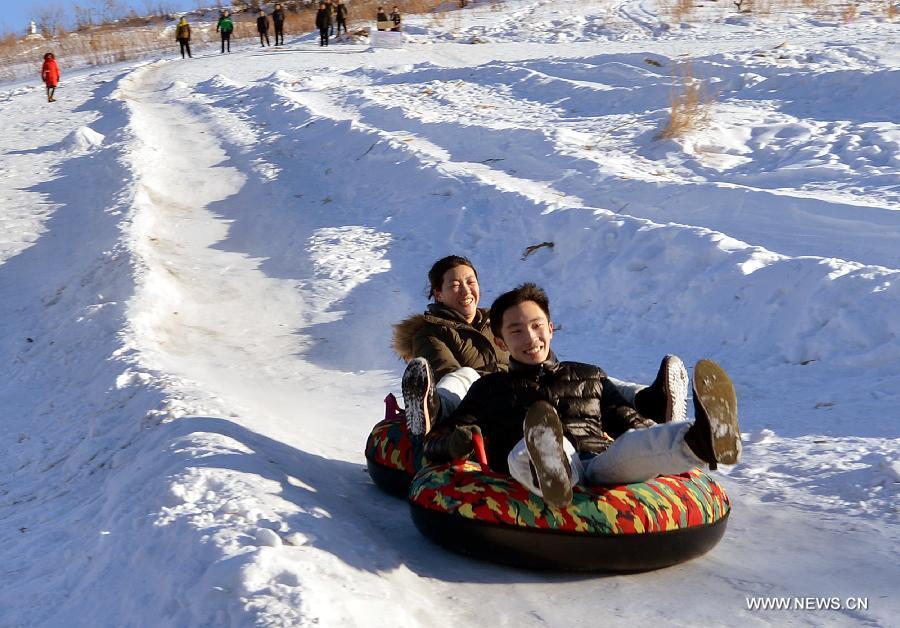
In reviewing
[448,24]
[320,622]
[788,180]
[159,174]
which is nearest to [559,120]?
[788,180]

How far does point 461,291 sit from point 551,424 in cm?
173

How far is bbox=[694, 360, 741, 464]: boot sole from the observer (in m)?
3.31

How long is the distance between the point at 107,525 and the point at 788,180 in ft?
24.4

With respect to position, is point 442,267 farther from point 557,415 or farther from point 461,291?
point 557,415

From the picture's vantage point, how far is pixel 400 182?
456 inches

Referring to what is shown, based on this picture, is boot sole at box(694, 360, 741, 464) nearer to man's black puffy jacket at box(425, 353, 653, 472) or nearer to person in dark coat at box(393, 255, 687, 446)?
man's black puffy jacket at box(425, 353, 653, 472)

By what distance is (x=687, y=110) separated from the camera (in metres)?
11.4

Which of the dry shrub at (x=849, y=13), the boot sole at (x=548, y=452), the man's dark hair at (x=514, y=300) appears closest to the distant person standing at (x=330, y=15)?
the dry shrub at (x=849, y=13)

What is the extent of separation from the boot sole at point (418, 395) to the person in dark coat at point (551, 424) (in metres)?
0.07

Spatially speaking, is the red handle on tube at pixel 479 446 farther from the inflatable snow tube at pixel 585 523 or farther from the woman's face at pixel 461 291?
the woman's face at pixel 461 291

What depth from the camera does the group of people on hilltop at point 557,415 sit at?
344 cm

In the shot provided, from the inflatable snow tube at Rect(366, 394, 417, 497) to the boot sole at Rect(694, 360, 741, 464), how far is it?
1619 millimetres

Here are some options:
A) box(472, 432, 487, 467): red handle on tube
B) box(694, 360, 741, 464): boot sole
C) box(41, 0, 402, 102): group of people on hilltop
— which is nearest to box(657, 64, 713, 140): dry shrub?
box(472, 432, 487, 467): red handle on tube

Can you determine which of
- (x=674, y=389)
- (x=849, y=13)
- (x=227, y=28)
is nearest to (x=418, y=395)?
(x=674, y=389)
